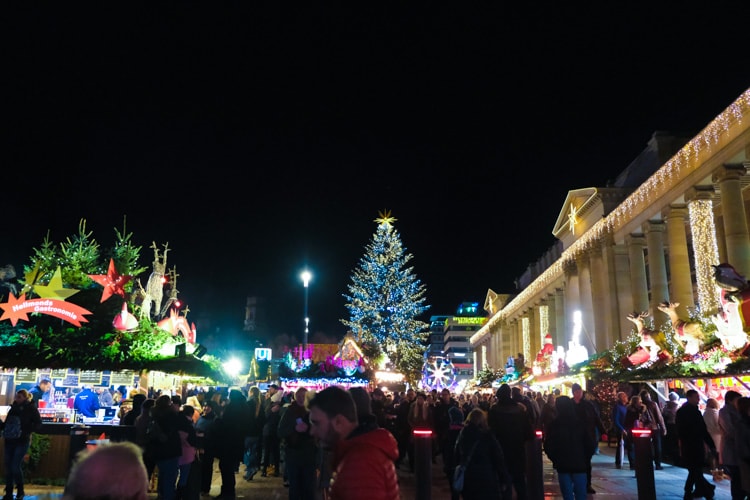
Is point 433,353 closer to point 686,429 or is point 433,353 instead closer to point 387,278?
point 387,278

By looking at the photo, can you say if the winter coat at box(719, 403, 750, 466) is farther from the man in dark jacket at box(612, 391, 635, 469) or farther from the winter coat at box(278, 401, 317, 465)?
the winter coat at box(278, 401, 317, 465)

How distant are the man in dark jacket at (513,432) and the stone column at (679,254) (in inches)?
872

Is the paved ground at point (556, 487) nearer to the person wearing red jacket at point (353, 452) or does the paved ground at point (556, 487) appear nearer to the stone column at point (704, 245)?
the person wearing red jacket at point (353, 452)

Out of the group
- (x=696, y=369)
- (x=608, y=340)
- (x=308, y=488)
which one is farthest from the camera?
(x=608, y=340)

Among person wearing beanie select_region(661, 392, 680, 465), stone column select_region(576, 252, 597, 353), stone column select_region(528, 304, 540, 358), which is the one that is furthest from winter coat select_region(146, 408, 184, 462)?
stone column select_region(528, 304, 540, 358)

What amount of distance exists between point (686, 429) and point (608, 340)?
1067 inches

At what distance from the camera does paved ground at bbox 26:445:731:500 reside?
11492 mm

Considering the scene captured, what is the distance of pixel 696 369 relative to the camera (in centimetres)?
1744

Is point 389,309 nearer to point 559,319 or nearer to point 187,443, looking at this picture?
point 559,319

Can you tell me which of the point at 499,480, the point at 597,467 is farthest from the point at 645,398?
the point at 499,480

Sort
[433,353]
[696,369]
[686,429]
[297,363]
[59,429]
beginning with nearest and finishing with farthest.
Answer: [686,429], [59,429], [696,369], [297,363], [433,353]

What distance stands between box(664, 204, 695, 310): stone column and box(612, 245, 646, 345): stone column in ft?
22.4

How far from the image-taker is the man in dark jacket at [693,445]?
10541 mm

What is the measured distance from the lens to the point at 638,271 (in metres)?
34.2
